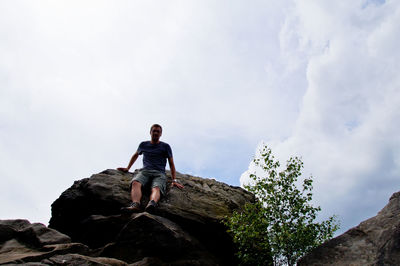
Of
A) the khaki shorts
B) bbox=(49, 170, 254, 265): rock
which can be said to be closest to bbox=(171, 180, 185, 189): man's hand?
bbox=(49, 170, 254, 265): rock

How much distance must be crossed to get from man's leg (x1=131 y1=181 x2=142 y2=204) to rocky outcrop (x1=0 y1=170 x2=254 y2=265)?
560mm

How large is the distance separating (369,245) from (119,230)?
8.90 m

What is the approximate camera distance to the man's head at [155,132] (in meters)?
13.1

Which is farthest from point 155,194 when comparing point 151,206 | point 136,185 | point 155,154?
point 155,154

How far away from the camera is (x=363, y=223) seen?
32.5 ft

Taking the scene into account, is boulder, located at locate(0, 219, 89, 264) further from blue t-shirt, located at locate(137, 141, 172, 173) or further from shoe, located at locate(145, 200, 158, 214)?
blue t-shirt, located at locate(137, 141, 172, 173)

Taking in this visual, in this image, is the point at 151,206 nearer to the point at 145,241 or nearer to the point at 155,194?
the point at 155,194

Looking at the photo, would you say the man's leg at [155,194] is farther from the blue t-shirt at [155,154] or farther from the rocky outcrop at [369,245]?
the rocky outcrop at [369,245]

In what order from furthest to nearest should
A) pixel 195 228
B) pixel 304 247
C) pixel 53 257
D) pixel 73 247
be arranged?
1. pixel 195 228
2. pixel 304 247
3. pixel 73 247
4. pixel 53 257

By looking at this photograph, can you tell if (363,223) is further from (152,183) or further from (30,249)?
(30,249)

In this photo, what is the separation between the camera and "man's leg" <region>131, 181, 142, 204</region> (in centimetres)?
1100

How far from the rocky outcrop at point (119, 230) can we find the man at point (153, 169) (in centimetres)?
50

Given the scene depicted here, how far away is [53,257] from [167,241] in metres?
3.67

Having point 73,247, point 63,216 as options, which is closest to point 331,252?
point 73,247
